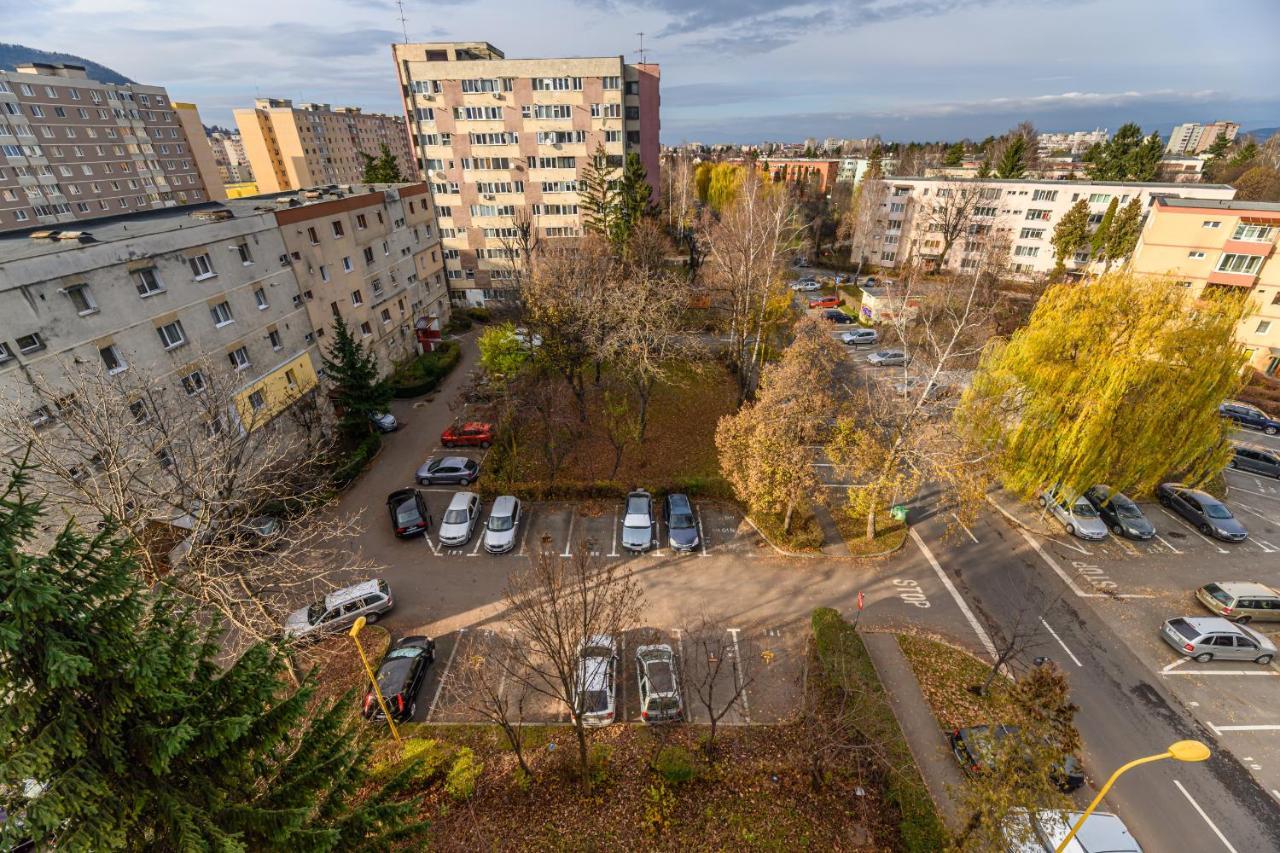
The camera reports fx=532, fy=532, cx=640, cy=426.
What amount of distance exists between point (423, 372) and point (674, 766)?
35.0 metres

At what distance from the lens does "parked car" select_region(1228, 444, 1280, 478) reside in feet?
102

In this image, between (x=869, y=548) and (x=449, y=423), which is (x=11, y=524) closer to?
(x=869, y=548)

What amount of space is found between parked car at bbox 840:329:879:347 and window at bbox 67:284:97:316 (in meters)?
52.5

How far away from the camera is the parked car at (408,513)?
2598 cm

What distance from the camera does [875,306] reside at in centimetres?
5519

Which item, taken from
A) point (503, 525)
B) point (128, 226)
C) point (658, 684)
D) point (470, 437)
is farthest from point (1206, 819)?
point (128, 226)

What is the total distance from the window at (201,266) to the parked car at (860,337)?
49.1 metres

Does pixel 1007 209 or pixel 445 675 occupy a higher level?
pixel 1007 209

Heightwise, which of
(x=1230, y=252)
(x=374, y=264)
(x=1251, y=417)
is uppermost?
(x=374, y=264)

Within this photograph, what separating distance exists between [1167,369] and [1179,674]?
1236cm

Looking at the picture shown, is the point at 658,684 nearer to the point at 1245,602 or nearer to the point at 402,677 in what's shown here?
the point at 402,677

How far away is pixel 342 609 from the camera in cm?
2116

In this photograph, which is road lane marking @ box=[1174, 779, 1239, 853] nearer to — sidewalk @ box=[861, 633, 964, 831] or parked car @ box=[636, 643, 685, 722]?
sidewalk @ box=[861, 633, 964, 831]

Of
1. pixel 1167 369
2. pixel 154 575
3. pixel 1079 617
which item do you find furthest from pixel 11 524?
pixel 1167 369
